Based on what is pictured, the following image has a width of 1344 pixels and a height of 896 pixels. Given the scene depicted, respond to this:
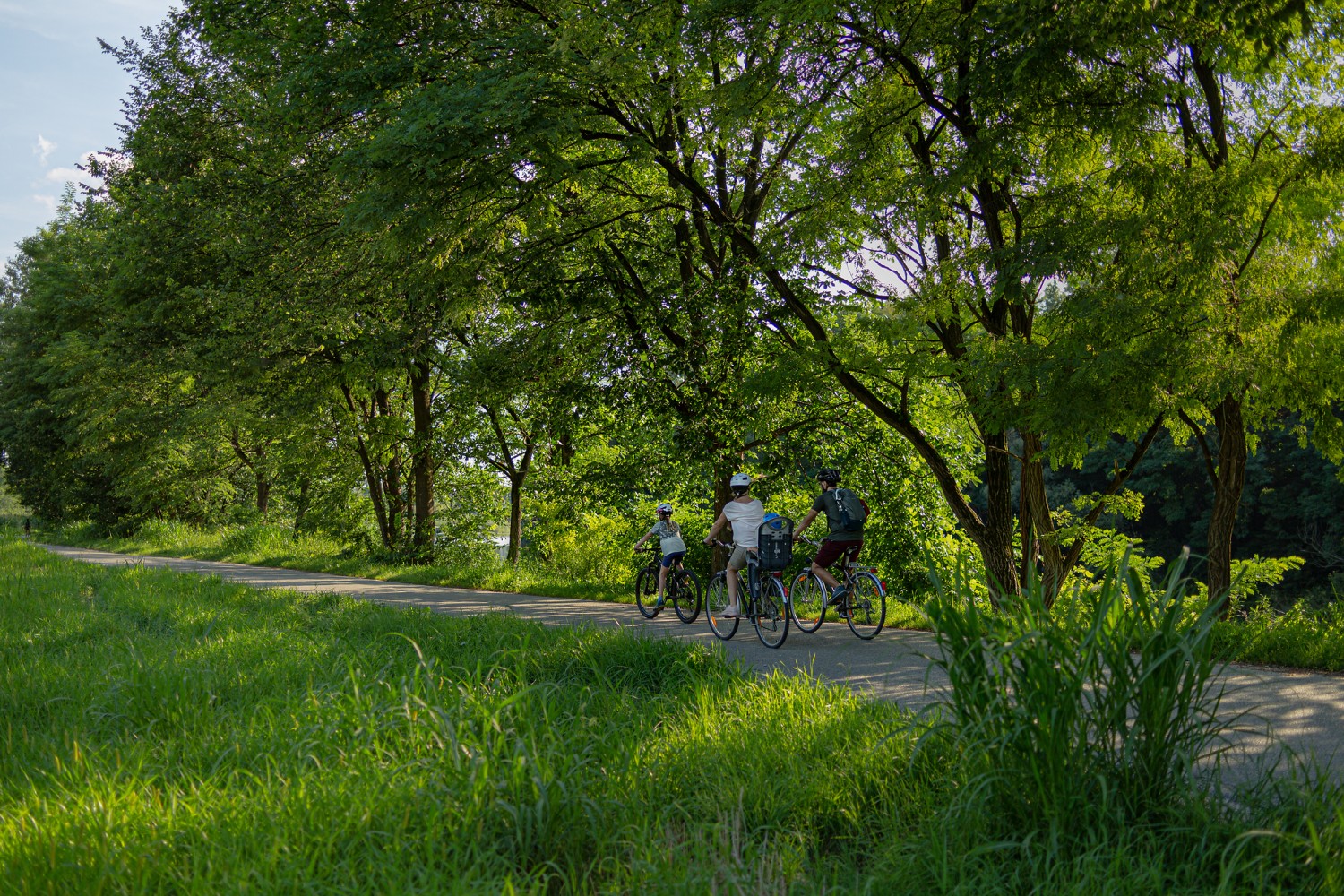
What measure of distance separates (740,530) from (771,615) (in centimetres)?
117

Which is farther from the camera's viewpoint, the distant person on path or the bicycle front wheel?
the bicycle front wheel

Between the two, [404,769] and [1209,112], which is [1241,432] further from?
[404,769]

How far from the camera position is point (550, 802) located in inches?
147

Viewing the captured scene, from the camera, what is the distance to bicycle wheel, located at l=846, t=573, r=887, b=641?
10047mm

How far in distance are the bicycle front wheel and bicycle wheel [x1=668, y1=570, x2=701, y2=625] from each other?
1.31 m

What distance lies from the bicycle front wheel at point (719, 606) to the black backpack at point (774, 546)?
60 cm

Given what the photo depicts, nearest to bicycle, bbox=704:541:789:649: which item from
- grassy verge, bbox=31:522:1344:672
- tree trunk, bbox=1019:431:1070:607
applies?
grassy verge, bbox=31:522:1344:672

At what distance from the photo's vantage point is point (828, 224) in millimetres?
11336

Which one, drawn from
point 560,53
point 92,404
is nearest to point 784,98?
point 560,53

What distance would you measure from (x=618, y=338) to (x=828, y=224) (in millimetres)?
5707

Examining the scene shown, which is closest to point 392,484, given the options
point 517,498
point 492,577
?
point 517,498

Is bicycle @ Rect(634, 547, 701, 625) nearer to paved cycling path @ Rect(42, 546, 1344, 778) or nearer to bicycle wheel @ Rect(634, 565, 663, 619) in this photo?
bicycle wheel @ Rect(634, 565, 663, 619)

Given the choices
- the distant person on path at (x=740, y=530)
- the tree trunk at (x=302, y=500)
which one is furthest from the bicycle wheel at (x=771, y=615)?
the tree trunk at (x=302, y=500)

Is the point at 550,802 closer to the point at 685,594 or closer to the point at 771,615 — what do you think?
the point at 771,615
